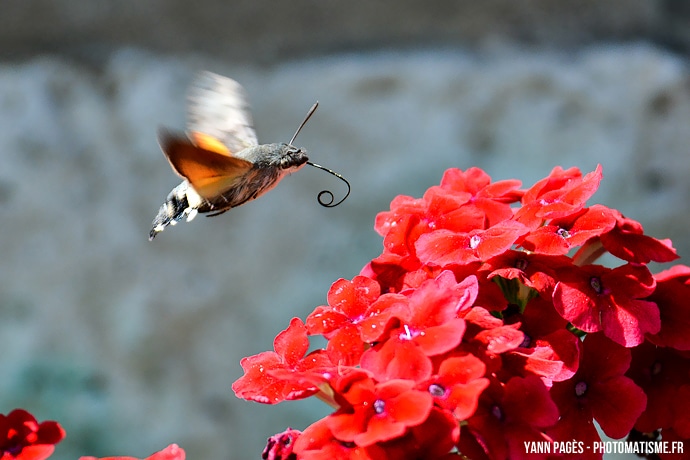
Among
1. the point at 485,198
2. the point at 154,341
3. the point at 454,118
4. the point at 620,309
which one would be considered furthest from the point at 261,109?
the point at 620,309

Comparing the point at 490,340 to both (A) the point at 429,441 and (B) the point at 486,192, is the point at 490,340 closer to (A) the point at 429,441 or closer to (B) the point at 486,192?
(A) the point at 429,441

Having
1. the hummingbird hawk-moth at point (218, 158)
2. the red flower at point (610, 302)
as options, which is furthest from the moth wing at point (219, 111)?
the red flower at point (610, 302)

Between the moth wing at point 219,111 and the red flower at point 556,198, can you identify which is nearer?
the red flower at point 556,198

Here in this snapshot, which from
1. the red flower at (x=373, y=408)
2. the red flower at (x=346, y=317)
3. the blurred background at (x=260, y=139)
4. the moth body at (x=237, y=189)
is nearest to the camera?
the red flower at (x=373, y=408)

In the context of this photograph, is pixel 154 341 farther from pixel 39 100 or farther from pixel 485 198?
pixel 485 198

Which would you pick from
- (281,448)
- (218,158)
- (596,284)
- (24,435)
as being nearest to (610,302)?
(596,284)

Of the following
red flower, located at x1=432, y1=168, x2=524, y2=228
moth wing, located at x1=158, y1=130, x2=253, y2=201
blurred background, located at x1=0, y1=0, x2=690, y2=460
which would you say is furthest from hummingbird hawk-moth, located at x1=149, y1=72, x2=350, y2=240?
blurred background, located at x1=0, y1=0, x2=690, y2=460

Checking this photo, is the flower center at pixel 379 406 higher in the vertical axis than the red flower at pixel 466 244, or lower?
lower

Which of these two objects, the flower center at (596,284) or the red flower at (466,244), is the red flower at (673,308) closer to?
the flower center at (596,284)
